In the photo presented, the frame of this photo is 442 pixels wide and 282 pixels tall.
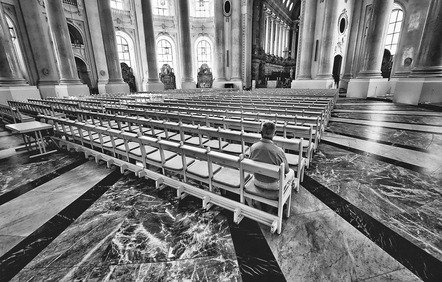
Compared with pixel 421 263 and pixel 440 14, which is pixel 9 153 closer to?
pixel 421 263

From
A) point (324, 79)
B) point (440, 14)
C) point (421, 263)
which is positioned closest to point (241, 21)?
point (324, 79)

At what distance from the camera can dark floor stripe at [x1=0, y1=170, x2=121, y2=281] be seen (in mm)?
1620

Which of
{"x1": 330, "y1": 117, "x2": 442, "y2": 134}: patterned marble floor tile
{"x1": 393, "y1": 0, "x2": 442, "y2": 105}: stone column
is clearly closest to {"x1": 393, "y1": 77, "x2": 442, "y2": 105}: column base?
{"x1": 393, "y1": 0, "x2": 442, "y2": 105}: stone column

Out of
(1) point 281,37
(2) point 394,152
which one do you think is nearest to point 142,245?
(2) point 394,152

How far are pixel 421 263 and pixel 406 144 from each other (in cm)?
385

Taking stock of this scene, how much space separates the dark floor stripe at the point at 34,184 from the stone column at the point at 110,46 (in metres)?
14.0

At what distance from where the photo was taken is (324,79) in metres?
16.0

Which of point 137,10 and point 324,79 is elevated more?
point 137,10

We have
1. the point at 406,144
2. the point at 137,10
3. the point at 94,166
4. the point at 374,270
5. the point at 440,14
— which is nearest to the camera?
the point at 374,270

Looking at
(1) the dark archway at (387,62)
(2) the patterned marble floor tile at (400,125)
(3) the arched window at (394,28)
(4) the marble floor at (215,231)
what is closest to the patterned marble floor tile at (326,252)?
(4) the marble floor at (215,231)

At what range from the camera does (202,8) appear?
28.0 metres

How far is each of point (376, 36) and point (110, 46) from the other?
59.6 ft

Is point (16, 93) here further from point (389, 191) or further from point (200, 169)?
point (389, 191)

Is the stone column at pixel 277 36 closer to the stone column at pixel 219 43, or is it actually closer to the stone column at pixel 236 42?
the stone column at pixel 236 42
